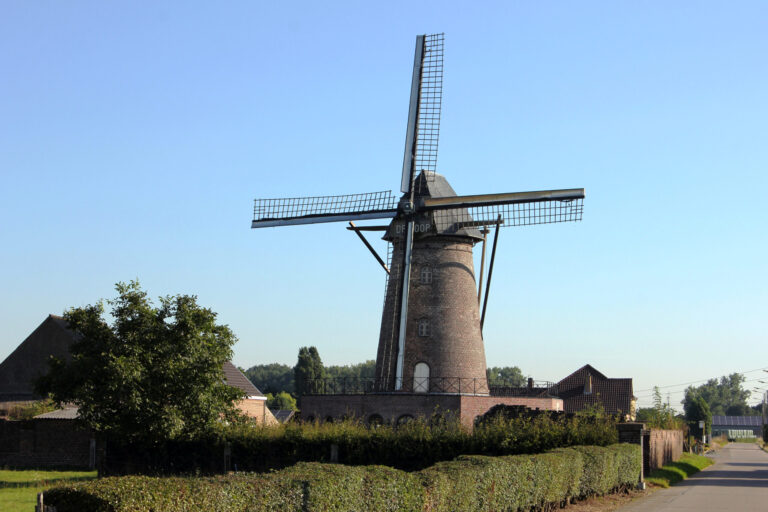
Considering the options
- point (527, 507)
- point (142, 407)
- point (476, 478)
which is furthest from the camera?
point (142, 407)

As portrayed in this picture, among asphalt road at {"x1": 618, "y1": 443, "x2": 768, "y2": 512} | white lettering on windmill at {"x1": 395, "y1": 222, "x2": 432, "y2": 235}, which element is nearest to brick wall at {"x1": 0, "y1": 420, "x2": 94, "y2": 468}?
white lettering on windmill at {"x1": 395, "y1": 222, "x2": 432, "y2": 235}

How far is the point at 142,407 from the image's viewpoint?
24.9m

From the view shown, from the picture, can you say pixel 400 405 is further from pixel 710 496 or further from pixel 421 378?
pixel 710 496

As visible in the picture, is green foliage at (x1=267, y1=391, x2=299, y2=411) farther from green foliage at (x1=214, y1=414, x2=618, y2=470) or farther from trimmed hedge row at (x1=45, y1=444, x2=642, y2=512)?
trimmed hedge row at (x1=45, y1=444, x2=642, y2=512)

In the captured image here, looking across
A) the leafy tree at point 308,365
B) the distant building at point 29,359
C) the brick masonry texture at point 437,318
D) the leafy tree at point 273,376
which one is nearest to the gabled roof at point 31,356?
the distant building at point 29,359

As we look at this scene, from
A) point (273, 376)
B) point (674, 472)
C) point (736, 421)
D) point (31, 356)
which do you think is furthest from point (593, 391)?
point (736, 421)

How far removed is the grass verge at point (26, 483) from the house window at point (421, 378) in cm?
1195

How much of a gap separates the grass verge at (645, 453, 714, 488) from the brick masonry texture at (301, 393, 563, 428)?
6268 mm

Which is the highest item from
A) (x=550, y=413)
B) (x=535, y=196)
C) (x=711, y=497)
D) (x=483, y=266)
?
(x=535, y=196)

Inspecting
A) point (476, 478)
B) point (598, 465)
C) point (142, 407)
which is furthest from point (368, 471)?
point (142, 407)

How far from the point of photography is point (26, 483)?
2591 centimetres

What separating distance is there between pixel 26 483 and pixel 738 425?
180703mm

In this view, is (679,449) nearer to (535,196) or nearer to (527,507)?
(535,196)

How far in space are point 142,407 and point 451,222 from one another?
13645mm
